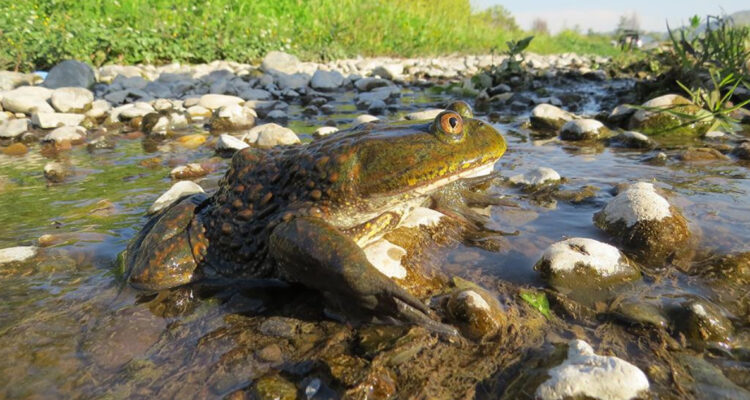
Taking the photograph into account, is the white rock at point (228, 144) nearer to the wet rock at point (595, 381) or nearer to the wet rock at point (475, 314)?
the wet rock at point (475, 314)

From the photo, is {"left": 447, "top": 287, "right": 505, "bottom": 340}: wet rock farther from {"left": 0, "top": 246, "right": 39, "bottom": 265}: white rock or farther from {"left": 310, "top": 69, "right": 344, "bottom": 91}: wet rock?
{"left": 310, "top": 69, "right": 344, "bottom": 91}: wet rock

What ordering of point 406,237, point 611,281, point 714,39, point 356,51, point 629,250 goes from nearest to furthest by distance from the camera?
point 611,281 < point 629,250 < point 406,237 < point 714,39 < point 356,51

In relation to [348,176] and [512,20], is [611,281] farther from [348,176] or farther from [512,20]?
[512,20]

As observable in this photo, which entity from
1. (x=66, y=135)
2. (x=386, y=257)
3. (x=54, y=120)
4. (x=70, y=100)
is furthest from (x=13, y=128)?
(x=386, y=257)

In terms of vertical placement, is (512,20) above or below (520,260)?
above

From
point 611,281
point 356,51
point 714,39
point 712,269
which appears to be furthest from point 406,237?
point 356,51

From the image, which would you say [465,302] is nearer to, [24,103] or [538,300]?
[538,300]
